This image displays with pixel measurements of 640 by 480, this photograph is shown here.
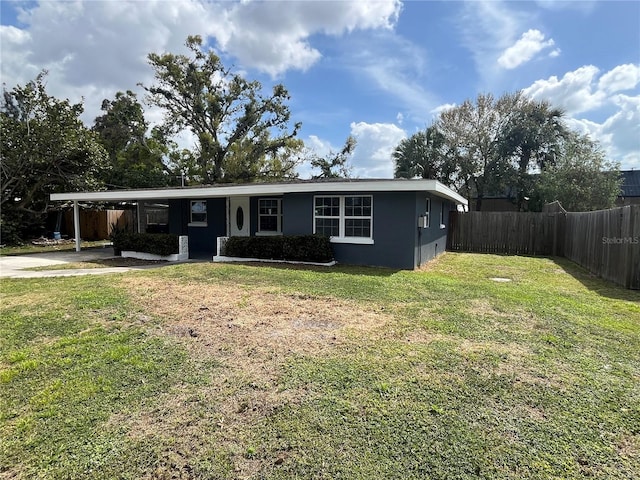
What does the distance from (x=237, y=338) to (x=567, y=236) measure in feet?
→ 46.4

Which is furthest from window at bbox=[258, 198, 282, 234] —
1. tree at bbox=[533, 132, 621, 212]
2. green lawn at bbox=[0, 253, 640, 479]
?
tree at bbox=[533, 132, 621, 212]

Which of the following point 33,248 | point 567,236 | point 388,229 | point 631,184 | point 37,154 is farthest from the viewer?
point 631,184

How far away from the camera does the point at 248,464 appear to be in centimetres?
228

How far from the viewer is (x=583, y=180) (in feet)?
69.6

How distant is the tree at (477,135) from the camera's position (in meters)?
26.9

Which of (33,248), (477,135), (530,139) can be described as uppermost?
(477,135)

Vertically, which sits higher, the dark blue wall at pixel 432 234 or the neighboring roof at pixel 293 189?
the neighboring roof at pixel 293 189

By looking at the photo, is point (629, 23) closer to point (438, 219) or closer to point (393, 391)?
point (438, 219)

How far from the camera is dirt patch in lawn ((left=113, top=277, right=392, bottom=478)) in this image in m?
2.72

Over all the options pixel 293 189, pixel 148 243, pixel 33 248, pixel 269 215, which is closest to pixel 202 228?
pixel 148 243

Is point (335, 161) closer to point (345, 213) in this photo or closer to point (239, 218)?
point (239, 218)

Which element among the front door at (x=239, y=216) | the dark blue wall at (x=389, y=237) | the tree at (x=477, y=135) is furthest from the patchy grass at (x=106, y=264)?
the tree at (x=477, y=135)

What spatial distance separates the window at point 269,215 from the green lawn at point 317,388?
700 centimetres

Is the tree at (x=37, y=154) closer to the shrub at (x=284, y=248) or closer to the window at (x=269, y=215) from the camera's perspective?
the window at (x=269, y=215)
